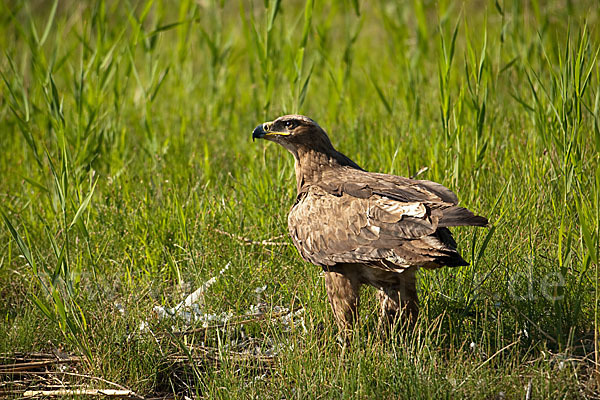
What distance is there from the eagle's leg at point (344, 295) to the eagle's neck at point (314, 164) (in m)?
0.62

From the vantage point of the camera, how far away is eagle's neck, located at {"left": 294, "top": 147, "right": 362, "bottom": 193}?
3.95 metres

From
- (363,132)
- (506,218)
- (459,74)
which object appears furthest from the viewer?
(459,74)

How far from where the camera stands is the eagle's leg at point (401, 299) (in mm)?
3404

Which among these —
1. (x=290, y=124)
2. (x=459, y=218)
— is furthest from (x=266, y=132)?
(x=459, y=218)

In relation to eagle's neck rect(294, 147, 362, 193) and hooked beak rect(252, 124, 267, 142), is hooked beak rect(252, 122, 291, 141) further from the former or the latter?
eagle's neck rect(294, 147, 362, 193)

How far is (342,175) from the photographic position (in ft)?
12.5

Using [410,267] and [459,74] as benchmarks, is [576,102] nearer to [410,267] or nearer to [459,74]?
[410,267]

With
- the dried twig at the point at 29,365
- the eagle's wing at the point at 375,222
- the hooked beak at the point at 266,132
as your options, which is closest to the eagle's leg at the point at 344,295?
the eagle's wing at the point at 375,222

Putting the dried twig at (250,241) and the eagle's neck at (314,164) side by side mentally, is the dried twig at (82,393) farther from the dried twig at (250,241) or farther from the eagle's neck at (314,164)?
the eagle's neck at (314,164)

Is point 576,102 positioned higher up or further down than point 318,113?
higher up

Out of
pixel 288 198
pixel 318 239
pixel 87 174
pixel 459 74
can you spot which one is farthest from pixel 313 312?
pixel 459 74

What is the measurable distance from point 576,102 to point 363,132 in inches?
101

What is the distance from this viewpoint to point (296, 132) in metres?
4.00

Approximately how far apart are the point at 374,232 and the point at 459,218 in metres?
0.46
